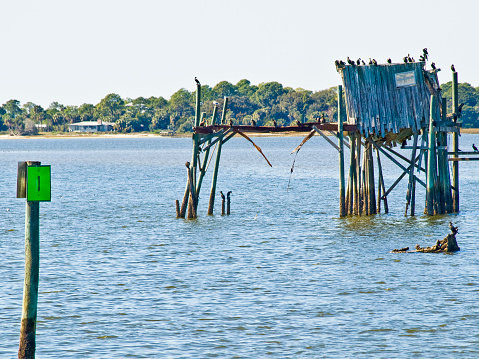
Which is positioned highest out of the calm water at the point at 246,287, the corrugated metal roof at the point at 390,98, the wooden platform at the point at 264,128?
the corrugated metal roof at the point at 390,98

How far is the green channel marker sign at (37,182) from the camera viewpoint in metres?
12.3

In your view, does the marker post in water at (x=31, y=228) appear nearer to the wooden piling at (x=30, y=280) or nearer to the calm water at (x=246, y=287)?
the wooden piling at (x=30, y=280)

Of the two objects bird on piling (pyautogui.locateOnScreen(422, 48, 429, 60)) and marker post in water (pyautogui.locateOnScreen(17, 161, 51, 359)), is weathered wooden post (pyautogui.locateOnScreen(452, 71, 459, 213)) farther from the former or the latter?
marker post in water (pyautogui.locateOnScreen(17, 161, 51, 359))

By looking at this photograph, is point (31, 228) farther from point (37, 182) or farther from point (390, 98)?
point (390, 98)

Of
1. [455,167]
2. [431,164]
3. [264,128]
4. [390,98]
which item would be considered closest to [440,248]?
[431,164]

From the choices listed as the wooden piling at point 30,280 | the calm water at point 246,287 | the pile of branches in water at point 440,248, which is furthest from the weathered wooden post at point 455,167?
the wooden piling at point 30,280

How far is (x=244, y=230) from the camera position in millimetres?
29500

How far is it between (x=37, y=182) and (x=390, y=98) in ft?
62.8

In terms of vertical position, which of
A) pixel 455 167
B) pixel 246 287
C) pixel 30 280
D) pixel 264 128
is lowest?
pixel 246 287

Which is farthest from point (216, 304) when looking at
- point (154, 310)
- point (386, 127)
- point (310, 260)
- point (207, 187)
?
point (207, 187)

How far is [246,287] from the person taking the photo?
1895cm

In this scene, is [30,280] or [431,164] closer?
[30,280]

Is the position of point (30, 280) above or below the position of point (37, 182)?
below

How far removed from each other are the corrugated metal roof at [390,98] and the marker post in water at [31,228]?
60.3 ft
